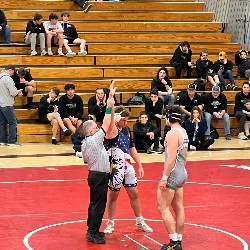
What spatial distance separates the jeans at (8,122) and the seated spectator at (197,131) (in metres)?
4.30

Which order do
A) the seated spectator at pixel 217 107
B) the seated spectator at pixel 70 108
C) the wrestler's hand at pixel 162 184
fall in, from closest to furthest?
the wrestler's hand at pixel 162 184 < the seated spectator at pixel 70 108 < the seated spectator at pixel 217 107

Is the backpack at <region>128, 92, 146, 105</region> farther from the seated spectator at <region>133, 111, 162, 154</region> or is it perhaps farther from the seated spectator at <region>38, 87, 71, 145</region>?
the seated spectator at <region>38, 87, 71, 145</region>

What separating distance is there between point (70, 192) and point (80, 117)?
20.9 ft

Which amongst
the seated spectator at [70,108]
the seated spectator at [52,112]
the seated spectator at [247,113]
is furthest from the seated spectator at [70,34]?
the seated spectator at [247,113]

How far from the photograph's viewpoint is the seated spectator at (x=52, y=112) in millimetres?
19469

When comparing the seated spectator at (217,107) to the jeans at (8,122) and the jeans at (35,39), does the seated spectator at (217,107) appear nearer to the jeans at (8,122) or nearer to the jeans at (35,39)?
the jeans at (35,39)

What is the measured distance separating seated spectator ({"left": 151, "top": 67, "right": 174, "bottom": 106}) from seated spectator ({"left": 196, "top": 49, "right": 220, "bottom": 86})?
1.89 metres

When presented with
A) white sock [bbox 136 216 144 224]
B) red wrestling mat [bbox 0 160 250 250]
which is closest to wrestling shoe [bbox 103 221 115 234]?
red wrestling mat [bbox 0 160 250 250]

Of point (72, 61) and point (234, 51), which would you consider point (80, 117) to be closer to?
point (72, 61)

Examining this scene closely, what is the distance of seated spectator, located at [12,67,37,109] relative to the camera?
797 inches

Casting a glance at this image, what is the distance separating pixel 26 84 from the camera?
20375 millimetres

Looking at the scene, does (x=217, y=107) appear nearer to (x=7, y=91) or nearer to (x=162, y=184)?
(x=7, y=91)

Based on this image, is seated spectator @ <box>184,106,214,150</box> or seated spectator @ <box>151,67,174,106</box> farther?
seated spectator @ <box>151,67,174,106</box>

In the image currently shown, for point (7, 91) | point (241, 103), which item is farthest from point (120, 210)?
point (241, 103)
